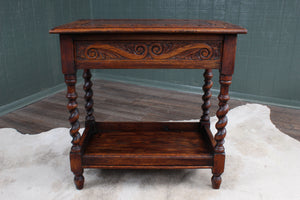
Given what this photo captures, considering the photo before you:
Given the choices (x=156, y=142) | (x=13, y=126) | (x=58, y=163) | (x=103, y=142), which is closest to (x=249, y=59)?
(x=156, y=142)

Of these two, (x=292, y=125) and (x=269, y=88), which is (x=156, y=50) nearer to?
(x=292, y=125)

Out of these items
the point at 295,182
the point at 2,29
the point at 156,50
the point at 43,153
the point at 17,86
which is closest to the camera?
the point at 156,50

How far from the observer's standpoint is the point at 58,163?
2070 mm

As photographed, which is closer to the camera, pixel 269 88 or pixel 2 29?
pixel 2 29

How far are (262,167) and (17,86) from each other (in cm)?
262

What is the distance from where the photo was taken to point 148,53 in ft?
5.24

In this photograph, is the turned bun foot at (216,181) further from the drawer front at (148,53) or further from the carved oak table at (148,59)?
the drawer front at (148,53)

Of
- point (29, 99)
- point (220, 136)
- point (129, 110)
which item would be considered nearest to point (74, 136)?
point (220, 136)

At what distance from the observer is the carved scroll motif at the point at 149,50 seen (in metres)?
1.58

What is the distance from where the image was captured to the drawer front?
5.20ft

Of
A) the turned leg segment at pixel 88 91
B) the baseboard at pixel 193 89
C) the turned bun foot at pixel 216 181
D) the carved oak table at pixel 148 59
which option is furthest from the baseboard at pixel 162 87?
the turned bun foot at pixel 216 181

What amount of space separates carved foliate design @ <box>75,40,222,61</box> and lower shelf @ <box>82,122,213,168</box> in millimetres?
593

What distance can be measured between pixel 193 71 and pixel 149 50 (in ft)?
7.20

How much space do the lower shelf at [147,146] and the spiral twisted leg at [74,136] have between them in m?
0.04
